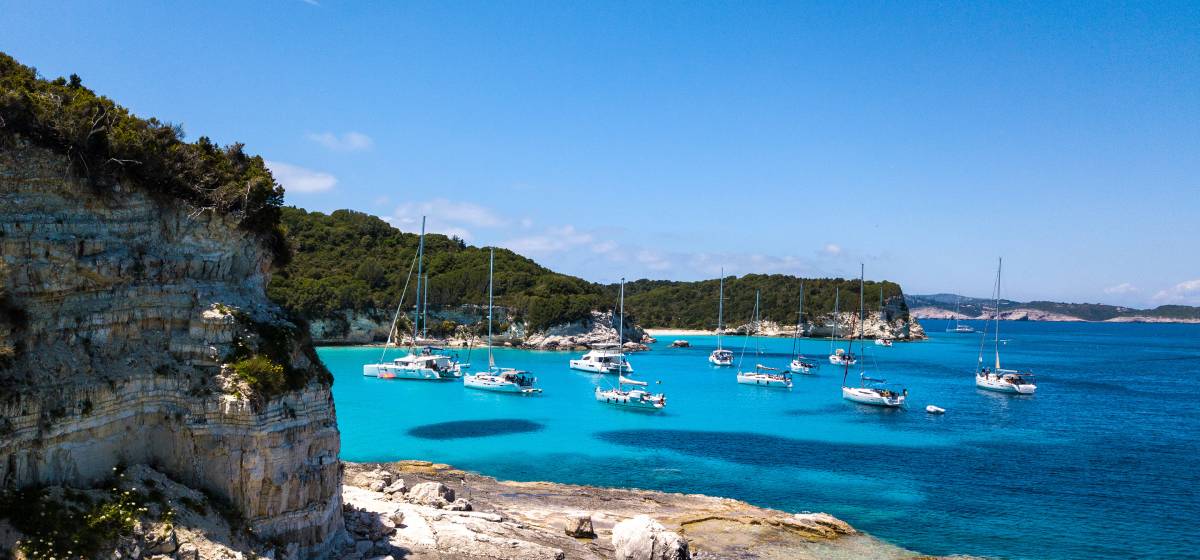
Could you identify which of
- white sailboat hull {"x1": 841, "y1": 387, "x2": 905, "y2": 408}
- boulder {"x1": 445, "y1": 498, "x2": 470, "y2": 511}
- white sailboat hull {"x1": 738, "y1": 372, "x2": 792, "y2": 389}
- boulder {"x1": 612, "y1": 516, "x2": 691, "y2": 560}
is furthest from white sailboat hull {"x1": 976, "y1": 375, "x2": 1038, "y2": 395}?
boulder {"x1": 445, "y1": 498, "x2": 470, "y2": 511}

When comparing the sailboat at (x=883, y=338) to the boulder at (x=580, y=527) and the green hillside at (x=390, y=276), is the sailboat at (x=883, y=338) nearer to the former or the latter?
the green hillside at (x=390, y=276)

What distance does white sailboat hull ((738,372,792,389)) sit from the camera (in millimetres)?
77938

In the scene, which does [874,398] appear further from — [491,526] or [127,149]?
[127,149]

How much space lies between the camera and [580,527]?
2611 cm

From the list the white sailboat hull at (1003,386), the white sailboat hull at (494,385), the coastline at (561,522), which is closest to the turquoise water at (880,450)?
the white sailboat hull at (1003,386)

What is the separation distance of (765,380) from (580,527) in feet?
184

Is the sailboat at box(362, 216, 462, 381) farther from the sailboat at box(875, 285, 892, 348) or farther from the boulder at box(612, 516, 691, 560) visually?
the sailboat at box(875, 285, 892, 348)

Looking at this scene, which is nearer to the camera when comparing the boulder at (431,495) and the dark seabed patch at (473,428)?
the boulder at (431,495)

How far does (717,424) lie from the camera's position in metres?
54.0

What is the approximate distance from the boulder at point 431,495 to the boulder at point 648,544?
23.3ft

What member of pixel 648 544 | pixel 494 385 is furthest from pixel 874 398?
pixel 648 544

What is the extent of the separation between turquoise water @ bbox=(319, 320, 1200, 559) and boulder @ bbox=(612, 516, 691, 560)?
10204 millimetres

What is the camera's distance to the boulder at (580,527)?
2606 cm

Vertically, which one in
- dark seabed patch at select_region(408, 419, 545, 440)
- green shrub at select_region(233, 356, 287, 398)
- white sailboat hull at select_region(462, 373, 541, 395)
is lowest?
dark seabed patch at select_region(408, 419, 545, 440)
